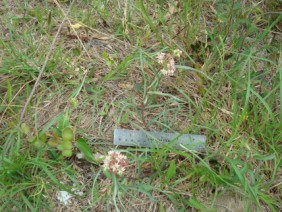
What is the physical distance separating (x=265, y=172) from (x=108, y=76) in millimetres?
970

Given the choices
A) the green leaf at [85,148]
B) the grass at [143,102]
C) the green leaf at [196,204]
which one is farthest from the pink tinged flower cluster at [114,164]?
the green leaf at [196,204]

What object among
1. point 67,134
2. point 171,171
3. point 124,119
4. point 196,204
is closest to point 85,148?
point 67,134

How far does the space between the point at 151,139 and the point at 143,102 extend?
20cm

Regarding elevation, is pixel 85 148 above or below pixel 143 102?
below

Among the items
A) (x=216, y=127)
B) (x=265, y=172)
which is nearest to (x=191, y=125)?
(x=216, y=127)

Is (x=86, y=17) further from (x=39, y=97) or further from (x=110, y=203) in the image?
(x=110, y=203)

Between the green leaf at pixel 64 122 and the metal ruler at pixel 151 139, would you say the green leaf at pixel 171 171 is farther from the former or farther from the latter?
the green leaf at pixel 64 122

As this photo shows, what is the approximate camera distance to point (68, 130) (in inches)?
60.1

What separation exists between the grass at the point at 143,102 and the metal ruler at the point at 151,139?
0.13 ft

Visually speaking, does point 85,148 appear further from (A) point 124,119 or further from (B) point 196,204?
(B) point 196,204

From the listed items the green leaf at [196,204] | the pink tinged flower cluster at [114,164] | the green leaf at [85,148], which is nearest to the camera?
the pink tinged flower cluster at [114,164]

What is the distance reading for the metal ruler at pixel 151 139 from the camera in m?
1.64

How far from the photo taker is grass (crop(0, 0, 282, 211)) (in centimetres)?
153

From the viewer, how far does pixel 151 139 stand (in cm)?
166
